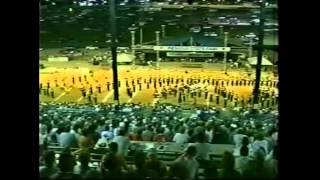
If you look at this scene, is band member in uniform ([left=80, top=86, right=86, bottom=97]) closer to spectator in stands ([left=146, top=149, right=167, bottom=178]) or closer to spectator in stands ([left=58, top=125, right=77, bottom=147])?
spectator in stands ([left=58, top=125, right=77, bottom=147])

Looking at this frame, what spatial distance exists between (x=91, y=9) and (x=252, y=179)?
95 centimetres

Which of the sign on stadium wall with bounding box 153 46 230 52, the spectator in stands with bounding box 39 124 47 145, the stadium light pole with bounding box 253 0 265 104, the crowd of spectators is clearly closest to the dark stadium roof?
the sign on stadium wall with bounding box 153 46 230 52

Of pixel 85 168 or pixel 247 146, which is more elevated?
pixel 247 146

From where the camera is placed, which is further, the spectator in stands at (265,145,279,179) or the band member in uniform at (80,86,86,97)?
the band member in uniform at (80,86,86,97)

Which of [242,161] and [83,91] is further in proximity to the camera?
[83,91]

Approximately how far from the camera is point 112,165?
2236mm

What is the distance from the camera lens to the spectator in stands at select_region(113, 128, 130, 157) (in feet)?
7.35

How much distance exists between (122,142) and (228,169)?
1.44ft

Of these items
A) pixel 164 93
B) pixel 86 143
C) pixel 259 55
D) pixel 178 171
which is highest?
pixel 259 55

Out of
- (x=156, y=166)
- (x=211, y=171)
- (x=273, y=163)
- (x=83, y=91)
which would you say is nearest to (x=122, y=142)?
(x=156, y=166)

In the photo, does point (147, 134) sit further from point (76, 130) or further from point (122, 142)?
point (76, 130)

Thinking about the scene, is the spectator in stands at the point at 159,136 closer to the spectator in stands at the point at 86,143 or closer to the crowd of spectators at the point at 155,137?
the crowd of spectators at the point at 155,137

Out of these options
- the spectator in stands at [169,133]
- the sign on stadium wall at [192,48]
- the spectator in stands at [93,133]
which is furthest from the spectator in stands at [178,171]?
the sign on stadium wall at [192,48]
